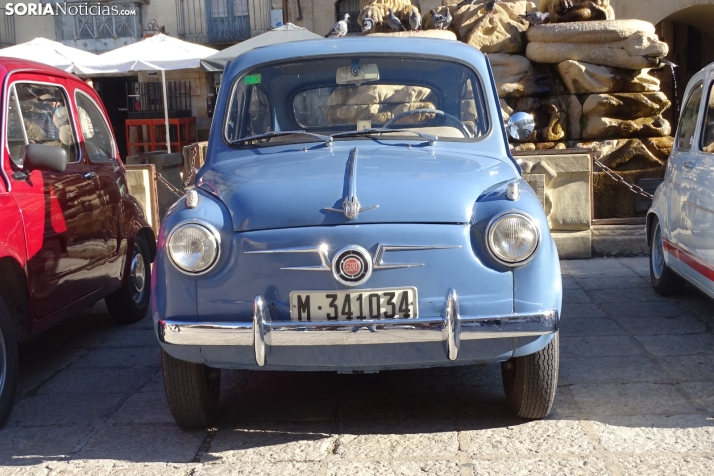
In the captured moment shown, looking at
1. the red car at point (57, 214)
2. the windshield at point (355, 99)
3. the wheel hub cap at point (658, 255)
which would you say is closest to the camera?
the red car at point (57, 214)

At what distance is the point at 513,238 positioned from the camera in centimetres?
382

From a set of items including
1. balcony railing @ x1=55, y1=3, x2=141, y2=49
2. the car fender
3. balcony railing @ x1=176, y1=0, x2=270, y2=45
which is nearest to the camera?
the car fender

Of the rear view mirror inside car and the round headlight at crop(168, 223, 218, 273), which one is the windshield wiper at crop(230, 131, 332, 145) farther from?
the round headlight at crop(168, 223, 218, 273)

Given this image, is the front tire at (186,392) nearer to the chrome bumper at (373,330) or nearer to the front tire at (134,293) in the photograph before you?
the chrome bumper at (373,330)

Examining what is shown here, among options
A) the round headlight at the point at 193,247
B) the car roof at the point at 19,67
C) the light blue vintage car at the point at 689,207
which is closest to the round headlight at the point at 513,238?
the round headlight at the point at 193,247

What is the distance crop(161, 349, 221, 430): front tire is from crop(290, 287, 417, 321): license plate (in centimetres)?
66

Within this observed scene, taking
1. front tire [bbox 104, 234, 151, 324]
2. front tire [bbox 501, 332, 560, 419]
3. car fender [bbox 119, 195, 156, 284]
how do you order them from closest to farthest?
front tire [bbox 501, 332, 560, 419] → car fender [bbox 119, 195, 156, 284] → front tire [bbox 104, 234, 151, 324]

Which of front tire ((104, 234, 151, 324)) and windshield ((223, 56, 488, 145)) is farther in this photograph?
front tire ((104, 234, 151, 324))

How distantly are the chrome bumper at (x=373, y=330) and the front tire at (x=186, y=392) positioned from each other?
401 millimetres

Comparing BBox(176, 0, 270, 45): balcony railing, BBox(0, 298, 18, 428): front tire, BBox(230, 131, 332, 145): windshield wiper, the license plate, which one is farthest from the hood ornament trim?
BBox(176, 0, 270, 45): balcony railing

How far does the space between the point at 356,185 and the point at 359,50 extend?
1.36m

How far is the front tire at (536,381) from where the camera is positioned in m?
4.05

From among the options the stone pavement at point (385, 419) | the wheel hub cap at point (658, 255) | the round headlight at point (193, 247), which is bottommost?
the stone pavement at point (385, 419)

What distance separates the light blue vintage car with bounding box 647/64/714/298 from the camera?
5.69 meters
